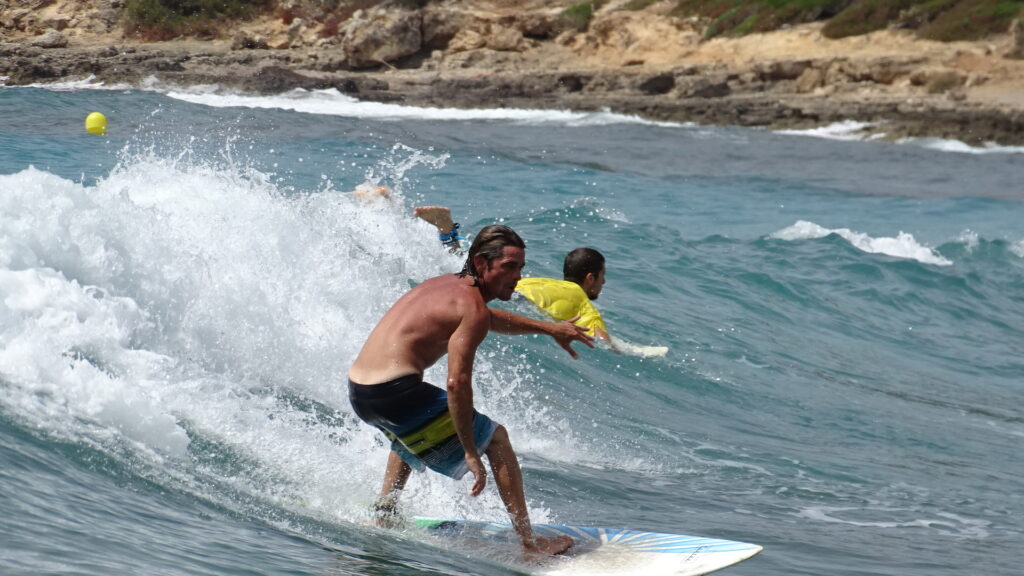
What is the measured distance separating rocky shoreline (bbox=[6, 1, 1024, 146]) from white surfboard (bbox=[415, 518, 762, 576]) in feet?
91.8

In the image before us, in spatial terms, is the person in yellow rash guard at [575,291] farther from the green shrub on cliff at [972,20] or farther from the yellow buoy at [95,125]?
the green shrub on cliff at [972,20]

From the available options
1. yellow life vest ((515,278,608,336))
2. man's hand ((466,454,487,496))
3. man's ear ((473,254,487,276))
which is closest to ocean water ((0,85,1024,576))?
man's hand ((466,454,487,496))

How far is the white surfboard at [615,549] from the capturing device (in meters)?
4.46

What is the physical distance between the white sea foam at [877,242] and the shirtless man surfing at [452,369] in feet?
39.1

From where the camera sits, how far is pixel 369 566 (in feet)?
13.9

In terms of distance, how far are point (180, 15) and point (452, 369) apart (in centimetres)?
4047

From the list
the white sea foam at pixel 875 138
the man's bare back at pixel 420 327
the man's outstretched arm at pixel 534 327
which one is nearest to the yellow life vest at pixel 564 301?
the man's outstretched arm at pixel 534 327

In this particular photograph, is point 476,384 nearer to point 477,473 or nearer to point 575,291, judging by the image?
point 575,291

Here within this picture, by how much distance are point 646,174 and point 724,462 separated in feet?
51.9

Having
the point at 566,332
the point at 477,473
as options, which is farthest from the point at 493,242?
the point at 477,473

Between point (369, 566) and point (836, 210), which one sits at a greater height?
point (369, 566)

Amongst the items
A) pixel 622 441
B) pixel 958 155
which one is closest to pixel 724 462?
pixel 622 441

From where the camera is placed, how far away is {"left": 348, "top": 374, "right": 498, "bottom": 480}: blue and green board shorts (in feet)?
14.5

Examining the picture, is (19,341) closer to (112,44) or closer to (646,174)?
(646,174)
